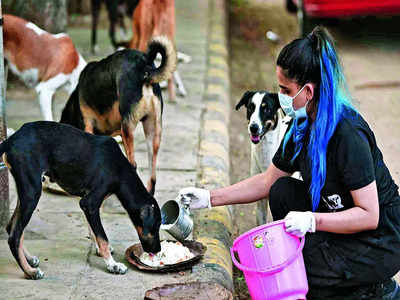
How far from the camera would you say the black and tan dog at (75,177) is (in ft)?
12.3

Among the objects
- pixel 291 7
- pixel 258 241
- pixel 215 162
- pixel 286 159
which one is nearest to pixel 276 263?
pixel 258 241

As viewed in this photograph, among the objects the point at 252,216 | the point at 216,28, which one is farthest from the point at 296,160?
the point at 216,28

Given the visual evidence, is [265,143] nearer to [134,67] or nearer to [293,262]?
[134,67]

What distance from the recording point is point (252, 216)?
18.4 ft

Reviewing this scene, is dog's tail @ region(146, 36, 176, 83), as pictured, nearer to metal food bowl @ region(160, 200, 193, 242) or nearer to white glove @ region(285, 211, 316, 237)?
metal food bowl @ region(160, 200, 193, 242)

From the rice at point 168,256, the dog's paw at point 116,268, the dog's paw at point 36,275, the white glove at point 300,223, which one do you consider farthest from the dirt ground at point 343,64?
the dog's paw at point 36,275

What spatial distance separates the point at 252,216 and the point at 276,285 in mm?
2089

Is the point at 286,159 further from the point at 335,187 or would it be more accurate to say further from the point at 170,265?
the point at 170,265

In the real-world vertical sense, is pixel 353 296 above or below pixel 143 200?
below

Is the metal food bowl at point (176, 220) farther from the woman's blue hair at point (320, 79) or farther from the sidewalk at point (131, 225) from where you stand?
Answer: the woman's blue hair at point (320, 79)

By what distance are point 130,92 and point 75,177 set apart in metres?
1.07

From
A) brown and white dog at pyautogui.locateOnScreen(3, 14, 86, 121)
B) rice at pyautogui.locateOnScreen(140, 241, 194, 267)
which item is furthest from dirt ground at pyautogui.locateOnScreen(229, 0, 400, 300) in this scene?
brown and white dog at pyautogui.locateOnScreen(3, 14, 86, 121)

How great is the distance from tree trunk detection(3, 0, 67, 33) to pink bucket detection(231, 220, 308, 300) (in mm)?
5109

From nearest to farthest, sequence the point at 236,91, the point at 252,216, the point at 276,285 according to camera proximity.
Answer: the point at 276,285 → the point at 252,216 → the point at 236,91
